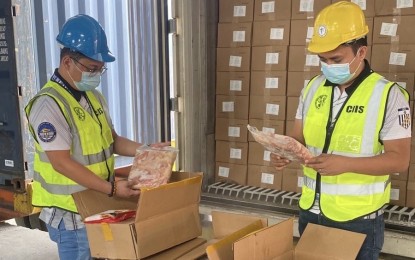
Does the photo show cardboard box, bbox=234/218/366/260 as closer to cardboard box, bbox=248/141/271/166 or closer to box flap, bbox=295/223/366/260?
box flap, bbox=295/223/366/260

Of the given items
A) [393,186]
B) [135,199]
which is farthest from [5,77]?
[393,186]

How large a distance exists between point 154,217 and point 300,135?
74 cm

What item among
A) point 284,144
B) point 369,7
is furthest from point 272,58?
point 284,144

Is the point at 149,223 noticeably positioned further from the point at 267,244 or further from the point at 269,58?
the point at 269,58

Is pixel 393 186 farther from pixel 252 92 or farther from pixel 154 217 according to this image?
pixel 154 217

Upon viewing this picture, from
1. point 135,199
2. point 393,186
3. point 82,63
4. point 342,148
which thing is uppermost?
point 82,63

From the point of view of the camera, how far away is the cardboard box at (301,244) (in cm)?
147

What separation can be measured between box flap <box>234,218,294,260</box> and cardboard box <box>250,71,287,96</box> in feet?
6.47

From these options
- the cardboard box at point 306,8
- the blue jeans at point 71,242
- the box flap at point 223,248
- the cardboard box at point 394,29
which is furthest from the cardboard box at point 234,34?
the box flap at point 223,248

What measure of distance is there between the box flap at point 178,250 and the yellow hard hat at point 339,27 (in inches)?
37.4

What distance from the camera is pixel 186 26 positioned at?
3389 mm

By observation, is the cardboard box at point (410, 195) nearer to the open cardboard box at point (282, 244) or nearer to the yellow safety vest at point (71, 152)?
the open cardboard box at point (282, 244)

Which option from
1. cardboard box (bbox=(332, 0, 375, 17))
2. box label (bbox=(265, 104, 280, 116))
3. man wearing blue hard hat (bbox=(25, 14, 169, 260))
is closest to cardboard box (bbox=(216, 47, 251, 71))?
box label (bbox=(265, 104, 280, 116))

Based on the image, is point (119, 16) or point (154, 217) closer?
point (154, 217)
